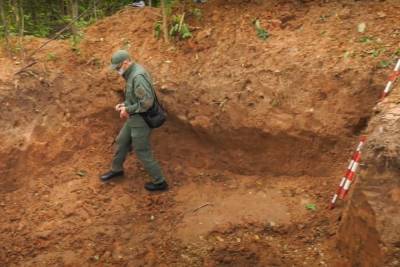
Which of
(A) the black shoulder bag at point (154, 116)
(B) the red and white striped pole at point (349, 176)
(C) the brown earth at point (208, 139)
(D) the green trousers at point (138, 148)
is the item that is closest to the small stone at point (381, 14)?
(C) the brown earth at point (208, 139)

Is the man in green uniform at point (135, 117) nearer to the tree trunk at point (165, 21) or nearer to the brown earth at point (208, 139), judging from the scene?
the brown earth at point (208, 139)

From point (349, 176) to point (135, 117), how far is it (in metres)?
2.46

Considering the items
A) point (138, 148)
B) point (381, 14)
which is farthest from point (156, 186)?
point (381, 14)

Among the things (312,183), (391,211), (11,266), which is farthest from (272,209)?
(11,266)

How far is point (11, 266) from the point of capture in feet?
17.7

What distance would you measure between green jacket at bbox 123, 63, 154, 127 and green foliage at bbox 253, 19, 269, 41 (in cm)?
182

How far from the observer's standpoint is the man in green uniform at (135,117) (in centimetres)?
559

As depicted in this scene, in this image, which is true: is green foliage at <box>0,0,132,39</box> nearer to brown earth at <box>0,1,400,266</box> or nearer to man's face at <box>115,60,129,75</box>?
brown earth at <box>0,1,400,266</box>

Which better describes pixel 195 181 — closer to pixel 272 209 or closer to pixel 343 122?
pixel 272 209

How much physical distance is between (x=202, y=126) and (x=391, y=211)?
104 inches

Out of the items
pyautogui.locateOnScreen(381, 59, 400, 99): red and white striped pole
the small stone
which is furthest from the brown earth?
pyautogui.locateOnScreen(381, 59, 400, 99): red and white striped pole

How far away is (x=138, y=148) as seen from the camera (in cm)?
587

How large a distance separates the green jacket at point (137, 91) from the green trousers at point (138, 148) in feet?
0.61

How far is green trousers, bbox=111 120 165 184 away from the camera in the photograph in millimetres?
5816
